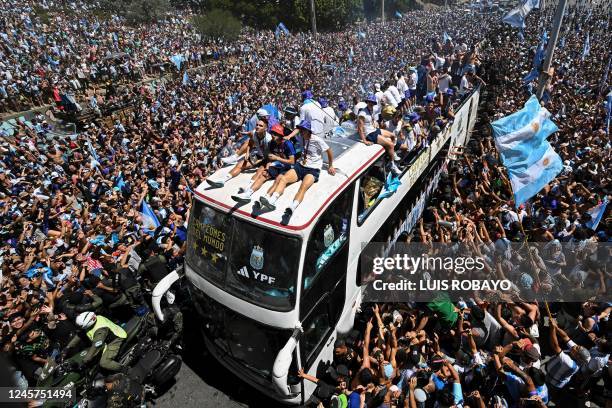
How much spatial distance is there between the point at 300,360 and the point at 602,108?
13540 mm

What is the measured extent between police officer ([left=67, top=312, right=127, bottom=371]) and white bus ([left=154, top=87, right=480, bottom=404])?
104 cm

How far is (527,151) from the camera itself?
21.1 feet

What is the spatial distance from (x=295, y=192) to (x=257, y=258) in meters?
1.06

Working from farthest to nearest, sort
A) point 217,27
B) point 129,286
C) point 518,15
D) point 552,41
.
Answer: point 217,27 < point 518,15 < point 552,41 < point 129,286

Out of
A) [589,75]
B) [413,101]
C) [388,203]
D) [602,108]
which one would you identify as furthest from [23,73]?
[589,75]

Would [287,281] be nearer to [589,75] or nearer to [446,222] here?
[446,222]


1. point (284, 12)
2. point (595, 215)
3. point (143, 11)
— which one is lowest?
point (595, 215)

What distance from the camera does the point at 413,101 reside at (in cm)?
1096

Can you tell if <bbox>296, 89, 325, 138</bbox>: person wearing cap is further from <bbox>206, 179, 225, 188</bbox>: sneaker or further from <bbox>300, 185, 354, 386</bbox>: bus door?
<bbox>206, 179, 225, 188</bbox>: sneaker

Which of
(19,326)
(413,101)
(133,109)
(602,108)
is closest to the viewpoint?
(19,326)

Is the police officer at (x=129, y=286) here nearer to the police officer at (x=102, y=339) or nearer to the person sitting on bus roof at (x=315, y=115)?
the police officer at (x=102, y=339)

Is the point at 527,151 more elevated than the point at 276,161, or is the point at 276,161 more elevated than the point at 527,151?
the point at 276,161

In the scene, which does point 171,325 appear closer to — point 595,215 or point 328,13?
point 595,215

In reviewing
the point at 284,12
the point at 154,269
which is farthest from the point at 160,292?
the point at 284,12
